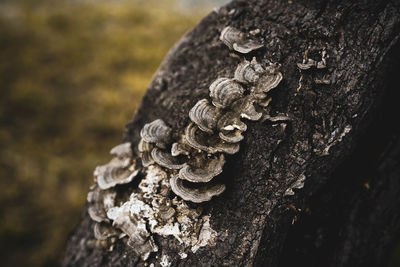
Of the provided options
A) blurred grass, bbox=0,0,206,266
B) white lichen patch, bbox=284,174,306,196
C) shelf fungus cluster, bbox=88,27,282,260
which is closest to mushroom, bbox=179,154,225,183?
shelf fungus cluster, bbox=88,27,282,260

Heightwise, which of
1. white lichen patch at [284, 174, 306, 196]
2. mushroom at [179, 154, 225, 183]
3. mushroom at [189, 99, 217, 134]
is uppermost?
mushroom at [189, 99, 217, 134]

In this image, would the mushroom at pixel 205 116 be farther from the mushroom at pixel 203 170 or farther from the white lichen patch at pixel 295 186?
the white lichen patch at pixel 295 186

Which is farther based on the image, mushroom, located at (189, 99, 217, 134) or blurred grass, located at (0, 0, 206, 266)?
blurred grass, located at (0, 0, 206, 266)

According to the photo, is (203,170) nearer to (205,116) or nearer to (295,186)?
(205,116)

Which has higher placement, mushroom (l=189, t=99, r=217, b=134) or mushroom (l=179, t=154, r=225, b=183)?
mushroom (l=189, t=99, r=217, b=134)

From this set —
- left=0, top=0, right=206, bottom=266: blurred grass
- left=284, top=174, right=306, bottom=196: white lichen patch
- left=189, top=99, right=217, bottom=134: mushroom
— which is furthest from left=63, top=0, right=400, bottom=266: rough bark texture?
left=0, top=0, right=206, bottom=266: blurred grass

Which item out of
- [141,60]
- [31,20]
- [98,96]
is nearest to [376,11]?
[98,96]

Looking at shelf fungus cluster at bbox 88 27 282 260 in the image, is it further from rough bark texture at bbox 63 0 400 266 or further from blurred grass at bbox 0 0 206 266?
blurred grass at bbox 0 0 206 266

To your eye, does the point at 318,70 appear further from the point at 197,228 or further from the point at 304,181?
the point at 197,228

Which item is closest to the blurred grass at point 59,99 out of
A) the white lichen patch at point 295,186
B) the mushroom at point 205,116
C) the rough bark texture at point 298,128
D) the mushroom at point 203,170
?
the rough bark texture at point 298,128
